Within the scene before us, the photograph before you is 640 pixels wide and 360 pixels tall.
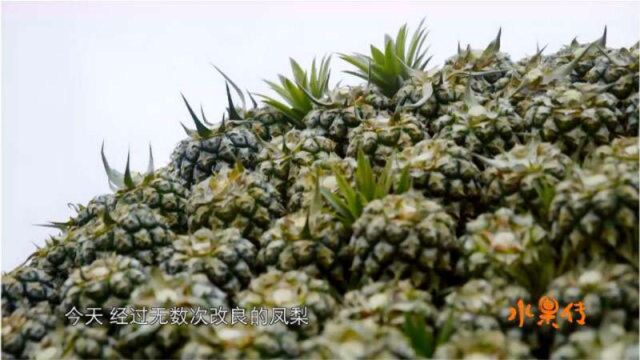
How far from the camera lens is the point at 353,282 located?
7.01 ft

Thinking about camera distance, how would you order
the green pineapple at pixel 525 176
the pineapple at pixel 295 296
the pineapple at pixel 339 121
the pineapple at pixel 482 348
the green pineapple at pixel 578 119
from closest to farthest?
1. the pineapple at pixel 482 348
2. the pineapple at pixel 295 296
3. the green pineapple at pixel 525 176
4. the green pineapple at pixel 578 119
5. the pineapple at pixel 339 121

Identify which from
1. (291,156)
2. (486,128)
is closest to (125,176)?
(291,156)

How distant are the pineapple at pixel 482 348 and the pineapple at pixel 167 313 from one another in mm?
587

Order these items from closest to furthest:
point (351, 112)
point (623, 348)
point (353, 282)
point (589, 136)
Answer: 1. point (623, 348)
2. point (353, 282)
3. point (589, 136)
4. point (351, 112)

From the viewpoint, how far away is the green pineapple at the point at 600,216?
73.4 inches

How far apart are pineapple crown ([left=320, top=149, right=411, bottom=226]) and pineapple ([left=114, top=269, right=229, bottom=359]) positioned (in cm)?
42

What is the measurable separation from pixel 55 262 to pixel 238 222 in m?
0.69

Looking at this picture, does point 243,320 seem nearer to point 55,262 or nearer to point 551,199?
point 551,199

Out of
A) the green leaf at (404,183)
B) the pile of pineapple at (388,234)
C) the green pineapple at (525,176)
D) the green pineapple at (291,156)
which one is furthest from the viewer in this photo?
the green pineapple at (291,156)

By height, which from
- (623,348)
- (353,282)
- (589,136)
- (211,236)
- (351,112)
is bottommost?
(623,348)

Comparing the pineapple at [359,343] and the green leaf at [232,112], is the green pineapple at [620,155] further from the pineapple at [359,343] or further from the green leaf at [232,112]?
the green leaf at [232,112]

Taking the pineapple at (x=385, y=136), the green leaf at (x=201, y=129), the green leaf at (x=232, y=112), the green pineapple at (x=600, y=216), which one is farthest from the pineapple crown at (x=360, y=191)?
the green leaf at (x=232, y=112)

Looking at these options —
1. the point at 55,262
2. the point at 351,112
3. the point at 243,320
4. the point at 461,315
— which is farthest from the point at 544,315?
the point at 55,262

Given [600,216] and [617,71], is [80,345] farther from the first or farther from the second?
[617,71]
